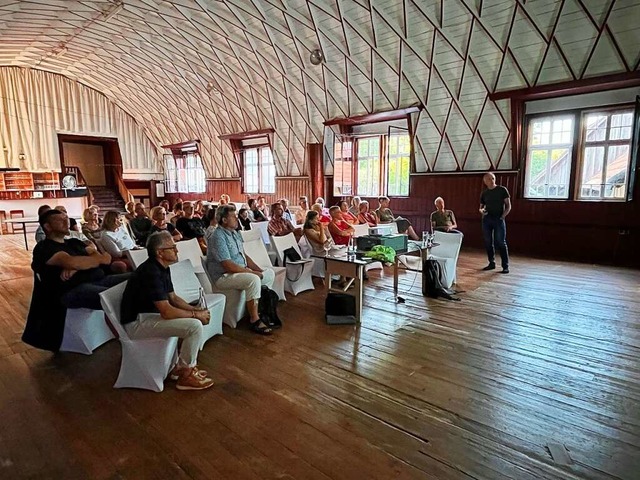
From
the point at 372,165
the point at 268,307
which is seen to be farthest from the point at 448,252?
the point at 372,165

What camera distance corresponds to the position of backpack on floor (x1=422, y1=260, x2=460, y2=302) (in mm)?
4570

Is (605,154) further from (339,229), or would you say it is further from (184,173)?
(184,173)

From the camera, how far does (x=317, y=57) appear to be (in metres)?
8.74


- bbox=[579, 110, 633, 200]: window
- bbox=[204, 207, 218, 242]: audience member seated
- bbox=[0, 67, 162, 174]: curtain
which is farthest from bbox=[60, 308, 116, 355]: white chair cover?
bbox=[0, 67, 162, 174]: curtain

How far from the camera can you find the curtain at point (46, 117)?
1366cm

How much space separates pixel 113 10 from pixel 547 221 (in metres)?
10.2

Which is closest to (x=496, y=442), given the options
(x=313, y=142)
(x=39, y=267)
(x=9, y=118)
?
(x=39, y=267)

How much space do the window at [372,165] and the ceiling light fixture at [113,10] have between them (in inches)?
225

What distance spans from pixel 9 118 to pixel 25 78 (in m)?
1.58

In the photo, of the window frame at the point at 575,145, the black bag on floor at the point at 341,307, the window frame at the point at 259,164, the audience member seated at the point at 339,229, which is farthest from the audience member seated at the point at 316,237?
the window frame at the point at 259,164

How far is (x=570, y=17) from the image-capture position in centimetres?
607

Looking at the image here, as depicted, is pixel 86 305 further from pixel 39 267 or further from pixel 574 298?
pixel 574 298

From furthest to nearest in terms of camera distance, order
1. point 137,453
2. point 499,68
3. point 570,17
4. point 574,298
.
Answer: point 499,68 < point 570,17 < point 574,298 < point 137,453

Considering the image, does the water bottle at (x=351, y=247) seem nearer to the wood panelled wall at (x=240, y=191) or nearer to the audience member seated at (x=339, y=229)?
the audience member seated at (x=339, y=229)
